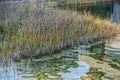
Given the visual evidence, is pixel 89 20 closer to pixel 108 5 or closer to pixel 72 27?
pixel 72 27

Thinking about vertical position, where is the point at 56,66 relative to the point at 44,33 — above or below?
below

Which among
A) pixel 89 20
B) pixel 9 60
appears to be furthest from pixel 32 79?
pixel 89 20

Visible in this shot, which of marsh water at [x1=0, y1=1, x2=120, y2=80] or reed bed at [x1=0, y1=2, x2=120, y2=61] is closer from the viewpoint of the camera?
marsh water at [x1=0, y1=1, x2=120, y2=80]

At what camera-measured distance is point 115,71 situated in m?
9.02

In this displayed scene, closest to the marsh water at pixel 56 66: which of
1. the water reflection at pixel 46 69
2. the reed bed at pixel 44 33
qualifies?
the water reflection at pixel 46 69

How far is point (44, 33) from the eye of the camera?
439 inches

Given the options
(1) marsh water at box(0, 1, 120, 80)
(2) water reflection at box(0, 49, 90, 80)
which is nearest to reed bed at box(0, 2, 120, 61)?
(1) marsh water at box(0, 1, 120, 80)

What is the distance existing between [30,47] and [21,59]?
69 cm

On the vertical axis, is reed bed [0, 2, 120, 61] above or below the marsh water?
above

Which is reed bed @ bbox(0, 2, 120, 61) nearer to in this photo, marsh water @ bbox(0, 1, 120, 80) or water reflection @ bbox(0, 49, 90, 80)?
marsh water @ bbox(0, 1, 120, 80)

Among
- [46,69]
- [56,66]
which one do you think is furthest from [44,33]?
[46,69]

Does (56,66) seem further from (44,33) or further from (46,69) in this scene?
(44,33)

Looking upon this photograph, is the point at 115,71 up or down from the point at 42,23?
down

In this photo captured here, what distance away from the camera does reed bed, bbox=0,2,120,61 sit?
997 centimetres
